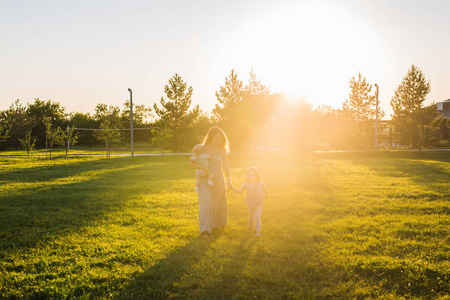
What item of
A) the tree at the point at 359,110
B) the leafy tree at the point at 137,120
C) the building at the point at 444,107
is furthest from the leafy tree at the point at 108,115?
the building at the point at 444,107

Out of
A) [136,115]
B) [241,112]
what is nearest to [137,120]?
[136,115]

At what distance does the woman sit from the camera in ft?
19.4

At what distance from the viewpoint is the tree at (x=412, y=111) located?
35.8 meters

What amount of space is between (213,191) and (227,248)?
1.24m

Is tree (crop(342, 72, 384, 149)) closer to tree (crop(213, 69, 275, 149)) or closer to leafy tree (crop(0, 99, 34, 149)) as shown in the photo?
tree (crop(213, 69, 275, 149))

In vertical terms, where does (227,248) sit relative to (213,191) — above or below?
below

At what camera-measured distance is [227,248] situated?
5.48 metres

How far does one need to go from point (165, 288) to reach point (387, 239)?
4.57m

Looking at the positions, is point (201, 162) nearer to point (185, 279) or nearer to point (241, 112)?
point (185, 279)

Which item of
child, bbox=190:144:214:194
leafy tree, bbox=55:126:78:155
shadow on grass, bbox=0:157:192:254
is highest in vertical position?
leafy tree, bbox=55:126:78:155

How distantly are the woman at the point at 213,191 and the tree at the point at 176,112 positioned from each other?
28469mm

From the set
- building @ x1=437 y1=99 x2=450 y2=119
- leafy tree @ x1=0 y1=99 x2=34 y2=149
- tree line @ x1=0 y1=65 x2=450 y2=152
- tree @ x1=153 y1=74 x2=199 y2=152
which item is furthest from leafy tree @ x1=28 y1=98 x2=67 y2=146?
building @ x1=437 y1=99 x2=450 y2=119

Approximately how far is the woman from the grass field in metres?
0.31

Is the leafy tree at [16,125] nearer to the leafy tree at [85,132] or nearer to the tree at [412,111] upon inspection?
the leafy tree at [85,132]
